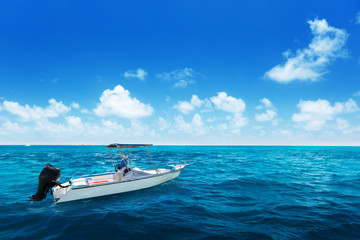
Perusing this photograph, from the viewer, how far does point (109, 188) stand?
41.4 feet

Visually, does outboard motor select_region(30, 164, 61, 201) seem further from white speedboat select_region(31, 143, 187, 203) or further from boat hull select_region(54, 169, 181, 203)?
boat hull select_region(54, 169, 181, 203)

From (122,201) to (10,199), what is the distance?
774cm

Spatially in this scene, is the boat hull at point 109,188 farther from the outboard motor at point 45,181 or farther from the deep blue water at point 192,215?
the outboard motor at point 45,181

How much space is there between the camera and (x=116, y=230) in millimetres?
7875

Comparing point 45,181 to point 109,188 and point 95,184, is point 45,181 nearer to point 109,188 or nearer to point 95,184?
point 95,184

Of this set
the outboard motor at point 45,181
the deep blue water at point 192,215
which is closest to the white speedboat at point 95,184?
the outboard motor at point 45,181

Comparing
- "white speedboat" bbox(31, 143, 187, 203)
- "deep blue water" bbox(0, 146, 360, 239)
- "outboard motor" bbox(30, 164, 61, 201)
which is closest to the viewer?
"deep blue water" bbox(0, 146, 360, 239)

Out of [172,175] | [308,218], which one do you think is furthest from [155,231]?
[172,175]

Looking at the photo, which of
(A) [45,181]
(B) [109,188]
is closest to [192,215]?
(B) [109,188]

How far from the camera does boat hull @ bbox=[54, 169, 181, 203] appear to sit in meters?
11.4

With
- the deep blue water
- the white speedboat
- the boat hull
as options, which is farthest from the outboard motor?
the boat hull

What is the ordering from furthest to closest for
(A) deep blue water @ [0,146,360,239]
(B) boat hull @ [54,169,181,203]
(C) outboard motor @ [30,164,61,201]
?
(B) boat hull @ [54,169,181,203] → (C) outboard motor @ [30,164,61,201] → (A) deep blue water @ [0,146,360,239]

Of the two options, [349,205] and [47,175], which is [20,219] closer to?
[47,175]

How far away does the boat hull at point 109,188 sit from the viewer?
11.4 meters
